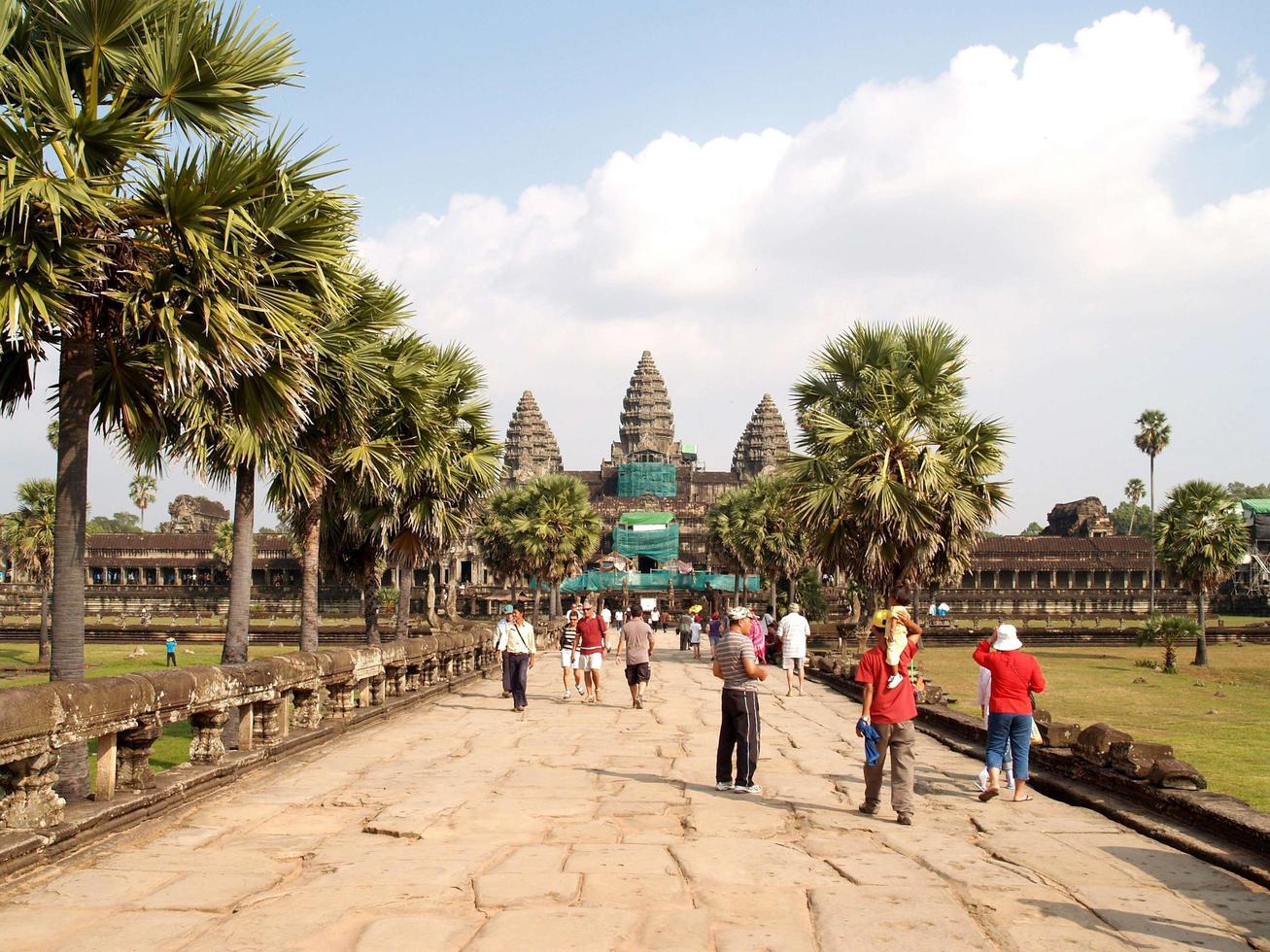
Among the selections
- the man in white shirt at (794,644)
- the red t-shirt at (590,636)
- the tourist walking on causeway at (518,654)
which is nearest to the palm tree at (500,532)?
the man in white shirt at (794,644)

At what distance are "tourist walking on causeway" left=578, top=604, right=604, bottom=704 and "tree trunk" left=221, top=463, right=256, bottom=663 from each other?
5.85 m

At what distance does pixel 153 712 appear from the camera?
819 cm

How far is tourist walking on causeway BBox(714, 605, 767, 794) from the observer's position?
9891mm

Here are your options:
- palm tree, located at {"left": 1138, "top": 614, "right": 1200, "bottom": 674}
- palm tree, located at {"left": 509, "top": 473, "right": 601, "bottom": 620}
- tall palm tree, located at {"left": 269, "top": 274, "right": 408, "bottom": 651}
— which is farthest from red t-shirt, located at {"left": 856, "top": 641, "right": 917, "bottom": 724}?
palm tree, located at {"left": 509, "top": 473, "right": 601, "bottom": 620}

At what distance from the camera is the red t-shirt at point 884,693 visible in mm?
8977

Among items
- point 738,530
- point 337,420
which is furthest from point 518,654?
point 738,530

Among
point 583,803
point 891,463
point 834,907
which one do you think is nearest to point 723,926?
point 834,907

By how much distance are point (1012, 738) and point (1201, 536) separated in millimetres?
36184

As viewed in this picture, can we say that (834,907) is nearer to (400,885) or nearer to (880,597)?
(400,885)

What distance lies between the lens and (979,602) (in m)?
77.6

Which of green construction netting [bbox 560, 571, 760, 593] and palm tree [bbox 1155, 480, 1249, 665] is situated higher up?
palm tree [bbox 1155, 480, 1249, 665]

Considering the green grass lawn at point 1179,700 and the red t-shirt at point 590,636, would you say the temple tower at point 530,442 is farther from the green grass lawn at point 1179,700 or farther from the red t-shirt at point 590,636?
the red t-shirt at point 590,636

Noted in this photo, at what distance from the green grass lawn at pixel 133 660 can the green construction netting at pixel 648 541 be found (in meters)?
56.1

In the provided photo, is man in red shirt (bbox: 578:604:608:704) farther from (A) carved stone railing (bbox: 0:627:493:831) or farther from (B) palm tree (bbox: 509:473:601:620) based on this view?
(B) palm tree (bbox: 509:473:601:620)
